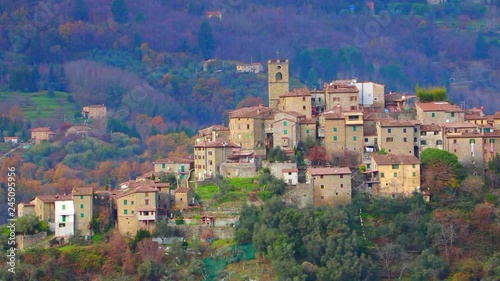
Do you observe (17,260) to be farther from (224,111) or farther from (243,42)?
(243,42)

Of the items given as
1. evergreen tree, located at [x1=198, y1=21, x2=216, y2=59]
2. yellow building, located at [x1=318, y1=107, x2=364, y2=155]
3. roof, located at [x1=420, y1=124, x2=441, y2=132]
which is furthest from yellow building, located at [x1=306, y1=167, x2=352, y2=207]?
evergreen tree, located at [x1=198, y1=21, x2=216, y2=59]

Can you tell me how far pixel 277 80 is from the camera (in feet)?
232

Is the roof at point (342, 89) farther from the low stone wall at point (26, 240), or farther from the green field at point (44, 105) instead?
the green field at point (44, 105)

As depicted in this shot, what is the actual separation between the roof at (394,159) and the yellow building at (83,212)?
10.2 meters

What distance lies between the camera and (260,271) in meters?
59.8

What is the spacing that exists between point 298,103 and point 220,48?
67.1 meters

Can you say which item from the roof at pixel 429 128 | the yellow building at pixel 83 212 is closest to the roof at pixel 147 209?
the yellow building at pixel 83 212

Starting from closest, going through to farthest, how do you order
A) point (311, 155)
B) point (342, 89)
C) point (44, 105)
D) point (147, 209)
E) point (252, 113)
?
point (147, 209)
point (311, 155)
point (252, 113)
point (342, 89)
point (44, 105)

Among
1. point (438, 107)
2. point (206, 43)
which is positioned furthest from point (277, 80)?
point (206, 43)

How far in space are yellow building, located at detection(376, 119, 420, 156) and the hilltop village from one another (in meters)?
0.04

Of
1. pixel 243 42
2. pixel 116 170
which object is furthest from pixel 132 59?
pixel 116 170

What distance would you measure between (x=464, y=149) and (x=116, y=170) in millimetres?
31507

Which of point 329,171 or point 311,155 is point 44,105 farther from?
point 329,171

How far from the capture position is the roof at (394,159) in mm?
63125
